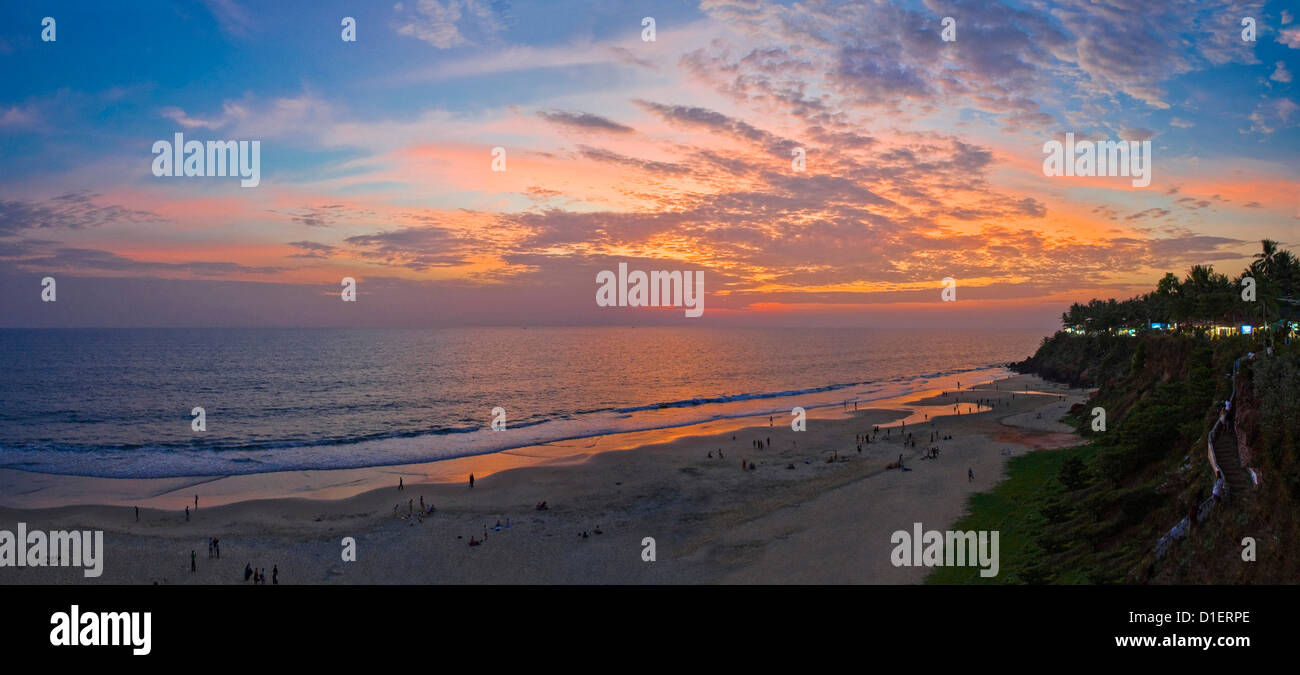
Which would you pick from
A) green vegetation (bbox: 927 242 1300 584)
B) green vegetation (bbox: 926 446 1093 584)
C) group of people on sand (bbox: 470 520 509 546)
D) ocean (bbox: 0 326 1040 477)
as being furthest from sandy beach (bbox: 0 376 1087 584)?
ocean (bbox: 0 326 1040 477)

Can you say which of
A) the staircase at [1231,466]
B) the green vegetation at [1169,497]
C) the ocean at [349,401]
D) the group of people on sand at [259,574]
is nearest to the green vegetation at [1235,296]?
the green vegetation at [1169,497]

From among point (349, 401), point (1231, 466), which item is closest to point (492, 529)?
point (1231, 466)

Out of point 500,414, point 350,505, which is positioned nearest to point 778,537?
point 350,505

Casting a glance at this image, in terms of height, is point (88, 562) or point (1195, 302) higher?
point (1195, 302)

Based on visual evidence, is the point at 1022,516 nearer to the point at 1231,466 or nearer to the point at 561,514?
the point at 1231,466

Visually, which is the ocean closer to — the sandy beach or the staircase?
the sandy beach
